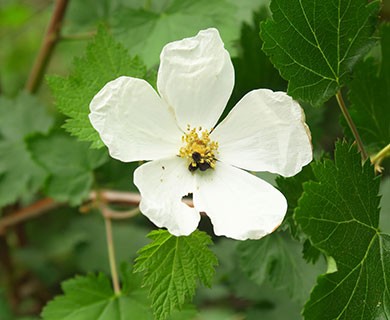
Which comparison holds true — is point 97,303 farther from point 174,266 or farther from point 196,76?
point 196,76

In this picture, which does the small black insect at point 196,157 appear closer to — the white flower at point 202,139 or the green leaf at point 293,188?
the white flower at point 202,139

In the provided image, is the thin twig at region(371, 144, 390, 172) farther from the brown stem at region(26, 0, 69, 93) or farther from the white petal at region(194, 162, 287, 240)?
the brown stem at region(26, 0, 69, 93)

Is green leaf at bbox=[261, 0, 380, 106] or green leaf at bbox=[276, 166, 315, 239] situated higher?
green leaf at bbox=[261, 0, 380, 106]

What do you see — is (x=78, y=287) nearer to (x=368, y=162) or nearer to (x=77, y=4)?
(x=368, y=162)

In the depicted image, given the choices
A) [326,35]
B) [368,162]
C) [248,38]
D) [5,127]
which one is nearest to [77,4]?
[5,127]

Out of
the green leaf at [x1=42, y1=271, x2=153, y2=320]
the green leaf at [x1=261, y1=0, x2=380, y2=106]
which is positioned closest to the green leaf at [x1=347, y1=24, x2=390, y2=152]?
the green leaf at [x1=261, y1=0, x2=380, y2=106]

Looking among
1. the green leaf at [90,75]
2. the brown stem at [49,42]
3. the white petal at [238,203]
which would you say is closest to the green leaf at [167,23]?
the green leaf at [90,75]

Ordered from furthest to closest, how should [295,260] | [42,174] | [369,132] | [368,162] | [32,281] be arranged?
1. [32,281]
2. [42,174]
3. [295,260]
4. [369,132]
5. [368,162]
